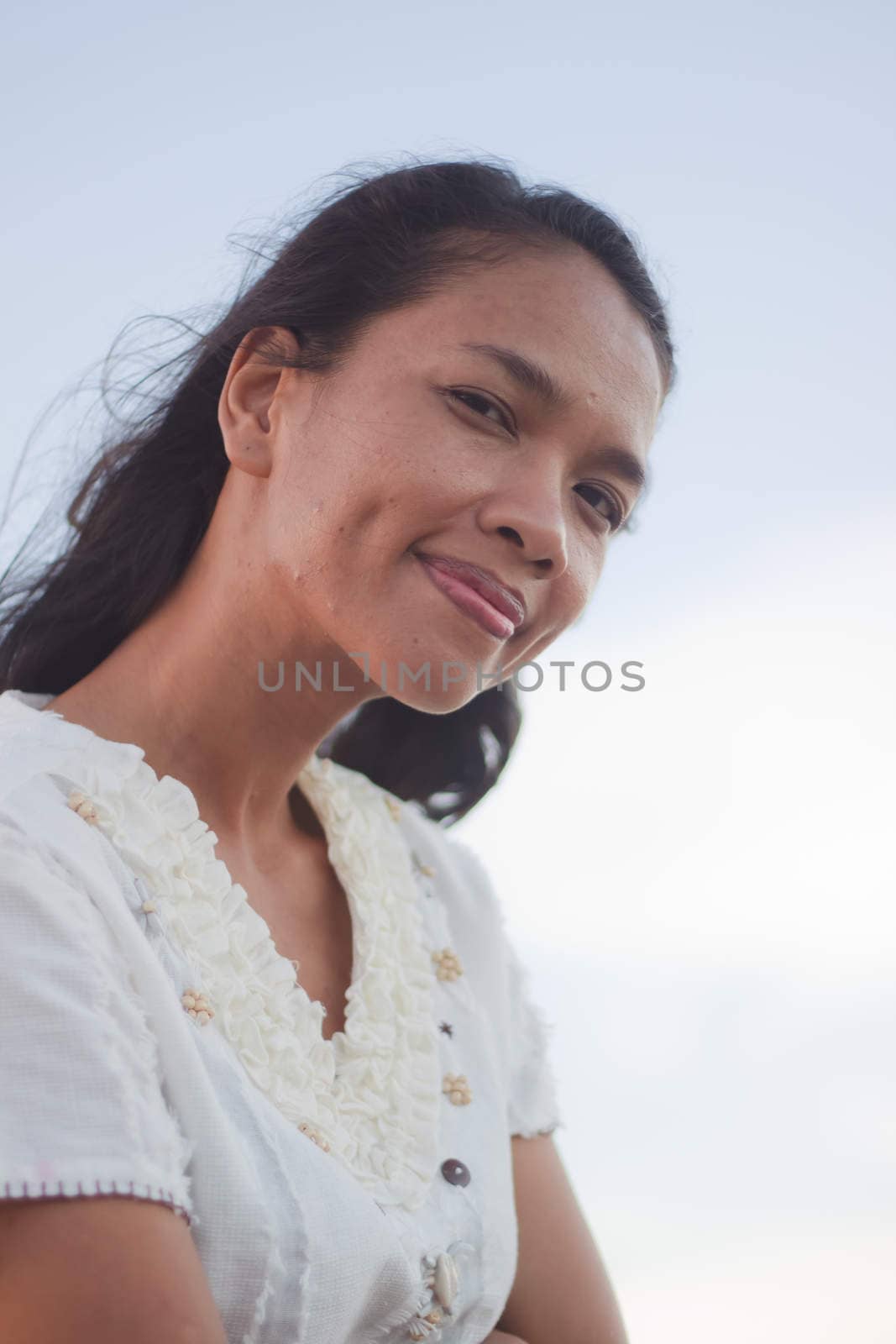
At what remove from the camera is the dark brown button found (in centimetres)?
159

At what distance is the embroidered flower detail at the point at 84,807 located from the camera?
143 cm

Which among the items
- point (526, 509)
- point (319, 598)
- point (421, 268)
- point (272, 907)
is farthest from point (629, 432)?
point (272, 907)

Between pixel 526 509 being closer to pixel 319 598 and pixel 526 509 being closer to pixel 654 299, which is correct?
pixel 319 598

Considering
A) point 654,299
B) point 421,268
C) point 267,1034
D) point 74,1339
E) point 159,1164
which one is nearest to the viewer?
point 74,1339

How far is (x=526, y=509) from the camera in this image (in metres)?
1.58

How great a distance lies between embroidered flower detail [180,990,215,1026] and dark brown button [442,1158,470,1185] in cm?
41

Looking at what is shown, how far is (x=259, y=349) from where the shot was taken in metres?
1.76

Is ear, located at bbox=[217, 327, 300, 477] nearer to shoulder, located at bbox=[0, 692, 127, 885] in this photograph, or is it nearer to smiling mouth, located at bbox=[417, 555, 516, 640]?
smiling mouth, located at bbox=[417, 555, 516, 640]

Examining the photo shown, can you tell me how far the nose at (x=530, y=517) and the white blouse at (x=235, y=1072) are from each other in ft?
1.72

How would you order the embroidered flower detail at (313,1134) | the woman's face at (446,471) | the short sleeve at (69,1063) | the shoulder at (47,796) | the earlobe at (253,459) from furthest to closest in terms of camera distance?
the earlobe at (253,459) < the woman's face at (446,471) < the embroidered flower detail at (313,1134) < the shoulder at (47,796) < the short sleeve at (69,1063)

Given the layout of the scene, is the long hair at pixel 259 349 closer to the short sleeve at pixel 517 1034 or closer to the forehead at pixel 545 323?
the forehead at pixel 545 323

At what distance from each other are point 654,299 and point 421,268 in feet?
1.29

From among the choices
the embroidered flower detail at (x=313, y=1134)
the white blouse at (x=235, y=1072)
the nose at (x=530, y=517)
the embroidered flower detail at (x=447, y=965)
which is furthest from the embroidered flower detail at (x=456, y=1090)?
the nose at (x=530, y=517)

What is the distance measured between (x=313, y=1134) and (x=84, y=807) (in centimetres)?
45
